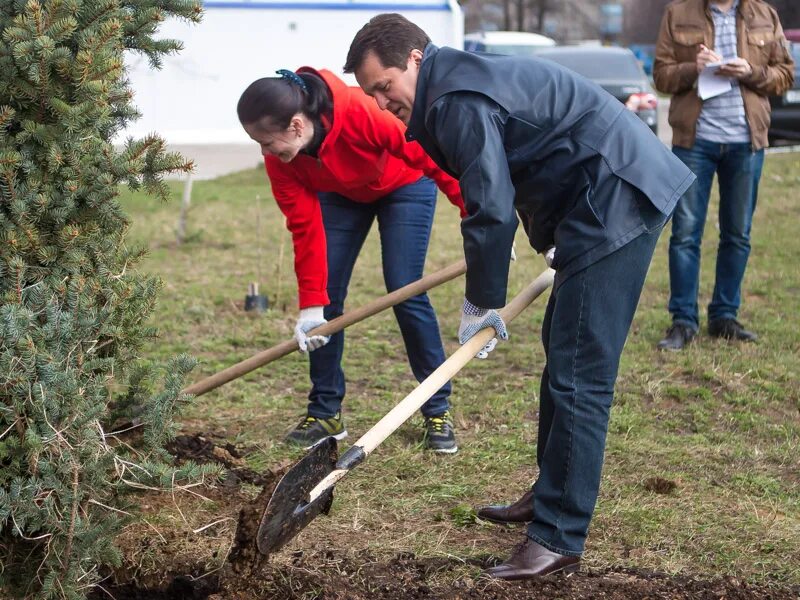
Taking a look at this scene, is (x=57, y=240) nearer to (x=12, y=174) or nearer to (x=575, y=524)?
(x=12, y=174)

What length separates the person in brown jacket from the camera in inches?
207

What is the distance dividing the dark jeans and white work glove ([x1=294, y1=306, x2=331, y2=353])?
120 centimetres

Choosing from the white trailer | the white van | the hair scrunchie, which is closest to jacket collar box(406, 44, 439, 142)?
the hair scrunchie

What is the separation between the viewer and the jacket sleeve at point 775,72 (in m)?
5.26

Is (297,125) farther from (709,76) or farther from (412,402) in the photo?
(709,76)

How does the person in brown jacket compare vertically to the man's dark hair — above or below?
below

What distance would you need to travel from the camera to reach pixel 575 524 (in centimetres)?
303

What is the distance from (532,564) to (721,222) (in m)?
3.06

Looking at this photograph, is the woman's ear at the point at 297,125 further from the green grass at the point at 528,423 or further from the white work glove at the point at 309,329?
the green grass at the point at 528,423

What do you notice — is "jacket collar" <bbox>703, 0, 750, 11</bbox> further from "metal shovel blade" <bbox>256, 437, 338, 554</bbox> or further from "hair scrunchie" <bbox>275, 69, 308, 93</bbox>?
"metal shovel blade" <bbox>256, 437, 338, 554</bbox>

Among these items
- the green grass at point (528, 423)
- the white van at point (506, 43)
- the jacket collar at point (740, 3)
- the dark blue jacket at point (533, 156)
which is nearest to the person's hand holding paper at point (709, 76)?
the jacket collar at point (740, 3)

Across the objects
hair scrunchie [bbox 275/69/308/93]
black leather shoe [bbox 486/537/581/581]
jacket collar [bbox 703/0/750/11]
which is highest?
jacket collar [bbox 703/0/750/11]

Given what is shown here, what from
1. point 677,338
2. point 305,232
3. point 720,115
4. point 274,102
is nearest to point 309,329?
point 305,232

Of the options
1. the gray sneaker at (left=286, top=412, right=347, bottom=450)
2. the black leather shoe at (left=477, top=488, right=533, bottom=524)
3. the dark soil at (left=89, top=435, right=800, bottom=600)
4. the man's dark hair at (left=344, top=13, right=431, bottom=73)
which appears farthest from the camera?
the gray sneaker at (left=286, top=412, right=347, bottom=450)
